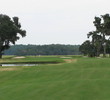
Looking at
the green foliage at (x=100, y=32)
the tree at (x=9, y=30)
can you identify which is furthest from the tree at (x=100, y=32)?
the tree at (x=9, y=30)

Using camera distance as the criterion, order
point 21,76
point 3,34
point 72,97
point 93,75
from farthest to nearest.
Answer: point 3,34
point 21,76
point 93,75
point 72,97

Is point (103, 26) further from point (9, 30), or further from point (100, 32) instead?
point (9, 30)

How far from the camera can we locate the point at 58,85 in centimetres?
1820

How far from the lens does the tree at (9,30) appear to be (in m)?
87.8

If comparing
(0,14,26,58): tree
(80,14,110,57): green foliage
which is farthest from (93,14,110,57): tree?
(0,14,26,58): tree

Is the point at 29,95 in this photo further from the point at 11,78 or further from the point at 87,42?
the point at 87,42

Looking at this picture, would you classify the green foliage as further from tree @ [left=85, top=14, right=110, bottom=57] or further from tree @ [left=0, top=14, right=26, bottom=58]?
tree @ [left=0, top=14, right=26, bottom=58]

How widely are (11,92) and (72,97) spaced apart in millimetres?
4140

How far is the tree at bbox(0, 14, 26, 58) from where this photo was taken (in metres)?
87.8

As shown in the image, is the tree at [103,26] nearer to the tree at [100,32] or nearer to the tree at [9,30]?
the tree at [100,32]

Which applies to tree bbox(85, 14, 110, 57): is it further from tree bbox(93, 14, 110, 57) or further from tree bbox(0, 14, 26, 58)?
tree bbox(0, 14, 26, 58)

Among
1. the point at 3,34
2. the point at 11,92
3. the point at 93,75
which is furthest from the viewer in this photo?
the point at 3,34

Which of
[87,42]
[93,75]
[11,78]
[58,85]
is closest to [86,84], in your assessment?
[58,85]

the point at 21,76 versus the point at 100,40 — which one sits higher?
the point at 100,40
